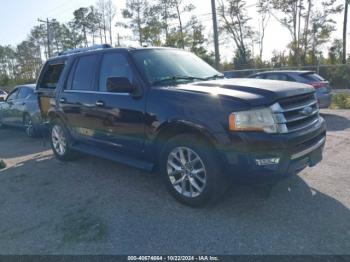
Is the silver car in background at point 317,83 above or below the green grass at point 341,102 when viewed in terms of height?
above

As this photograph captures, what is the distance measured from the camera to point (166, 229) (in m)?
3.44

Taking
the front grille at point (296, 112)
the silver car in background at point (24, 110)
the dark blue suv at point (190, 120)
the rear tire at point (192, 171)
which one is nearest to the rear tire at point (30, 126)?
the silver car in background at point (24, 110)

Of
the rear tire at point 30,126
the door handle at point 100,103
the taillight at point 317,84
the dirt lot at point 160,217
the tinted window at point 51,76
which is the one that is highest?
the tinted window at point 51,76

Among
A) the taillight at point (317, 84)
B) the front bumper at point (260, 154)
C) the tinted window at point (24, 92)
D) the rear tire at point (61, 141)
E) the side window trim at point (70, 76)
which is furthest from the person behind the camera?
the taillight at point (317, 84)

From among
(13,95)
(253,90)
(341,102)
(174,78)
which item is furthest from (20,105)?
(341,102)

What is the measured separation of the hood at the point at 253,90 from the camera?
3.38 meters

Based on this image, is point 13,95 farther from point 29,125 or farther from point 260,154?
point 260,154

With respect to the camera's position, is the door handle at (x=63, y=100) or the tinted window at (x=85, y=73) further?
the door handle at (x=63, y=100)

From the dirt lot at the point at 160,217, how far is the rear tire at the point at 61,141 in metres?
0.77

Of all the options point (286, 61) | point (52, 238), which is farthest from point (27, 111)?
point (286, 61)

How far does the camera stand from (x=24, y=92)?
955 centimetres

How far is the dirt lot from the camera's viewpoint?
3.11m

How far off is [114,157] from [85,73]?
1549mm

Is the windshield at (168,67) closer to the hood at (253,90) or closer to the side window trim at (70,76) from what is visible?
the hood at (253,90)
